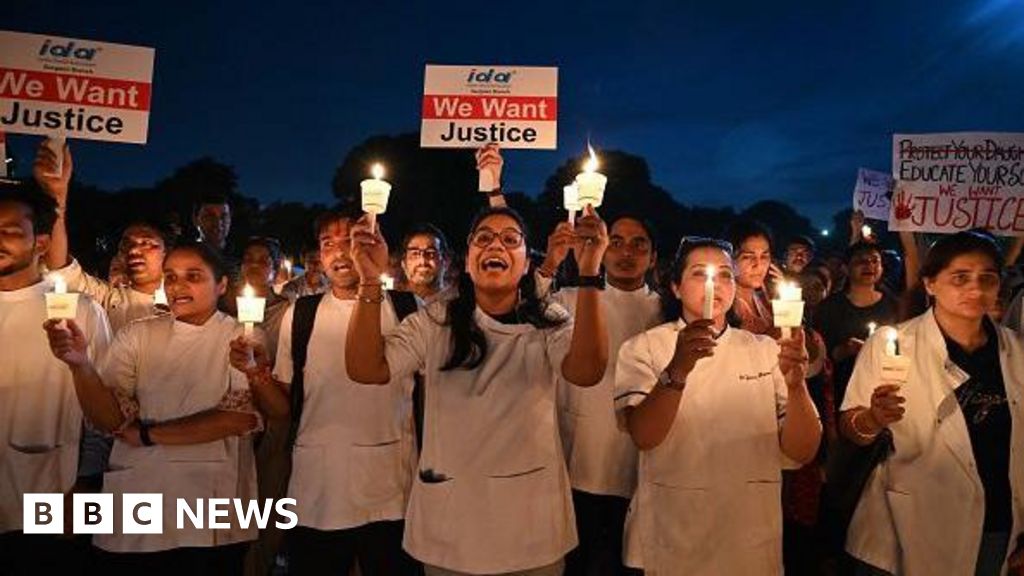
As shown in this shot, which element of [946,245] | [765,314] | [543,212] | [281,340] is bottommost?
[281,340]

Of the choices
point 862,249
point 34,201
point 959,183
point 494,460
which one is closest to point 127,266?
point 34,201

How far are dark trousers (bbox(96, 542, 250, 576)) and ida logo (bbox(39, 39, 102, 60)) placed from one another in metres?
3.65

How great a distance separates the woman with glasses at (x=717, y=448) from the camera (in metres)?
3.37

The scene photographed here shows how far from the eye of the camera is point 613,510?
13.8ft

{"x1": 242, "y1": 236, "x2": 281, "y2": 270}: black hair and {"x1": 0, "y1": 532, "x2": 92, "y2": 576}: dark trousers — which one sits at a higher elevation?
{"x1": 242, "y1": 236, "x2": 281, "y2": 270}: black hair

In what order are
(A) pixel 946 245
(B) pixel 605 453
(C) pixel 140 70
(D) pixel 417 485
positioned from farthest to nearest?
(C) pixel 140 70 < (B) pixel 605 453 < (A) pixel 946 245 < (D) pixel 417 485

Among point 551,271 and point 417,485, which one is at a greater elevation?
point 551,271

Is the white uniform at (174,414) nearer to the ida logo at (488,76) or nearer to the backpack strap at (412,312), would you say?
the backpack strap at (412,312)

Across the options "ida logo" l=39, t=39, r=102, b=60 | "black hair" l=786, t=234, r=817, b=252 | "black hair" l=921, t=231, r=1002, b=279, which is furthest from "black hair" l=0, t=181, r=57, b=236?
"black hair" l=786, t=234, r=817, b=252

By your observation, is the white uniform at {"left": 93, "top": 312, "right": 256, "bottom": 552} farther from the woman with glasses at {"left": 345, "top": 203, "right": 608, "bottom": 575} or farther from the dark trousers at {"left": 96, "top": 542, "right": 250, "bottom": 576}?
the woman with glasses at {"left": 345, "top": 203, "right": 608, "bottom": 575}

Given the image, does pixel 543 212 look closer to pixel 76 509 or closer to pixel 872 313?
pixel 872 313

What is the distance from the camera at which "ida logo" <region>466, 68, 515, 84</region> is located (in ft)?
20.2

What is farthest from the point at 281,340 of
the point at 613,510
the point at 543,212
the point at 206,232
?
the point at 543,212

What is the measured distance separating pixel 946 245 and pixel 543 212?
2652 cm
